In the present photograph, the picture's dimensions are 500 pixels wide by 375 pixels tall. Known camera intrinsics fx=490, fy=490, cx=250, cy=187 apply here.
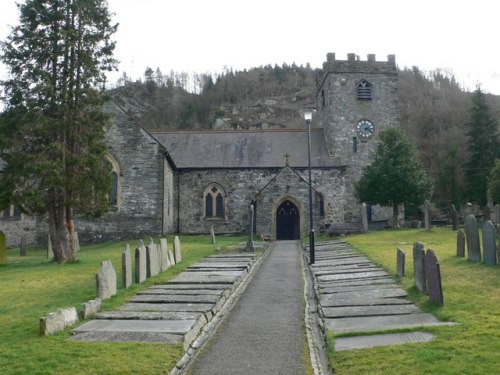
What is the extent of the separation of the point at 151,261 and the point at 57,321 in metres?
6.34

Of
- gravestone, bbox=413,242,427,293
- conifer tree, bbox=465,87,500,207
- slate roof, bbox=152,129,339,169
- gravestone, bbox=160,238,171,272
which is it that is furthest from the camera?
conifer tree, bbox=465,87,500,207

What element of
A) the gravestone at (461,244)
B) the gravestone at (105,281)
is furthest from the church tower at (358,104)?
the gravestone at (105,281)

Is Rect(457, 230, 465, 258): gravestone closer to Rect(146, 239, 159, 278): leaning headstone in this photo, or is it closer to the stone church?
Rect(146, 239, 159, 278): leaning headstone

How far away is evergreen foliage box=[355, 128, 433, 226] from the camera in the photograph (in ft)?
104

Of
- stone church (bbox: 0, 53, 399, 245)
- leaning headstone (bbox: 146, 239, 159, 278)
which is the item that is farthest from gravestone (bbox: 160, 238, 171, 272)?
stone church (bbox: 0, 53, 399, 245)

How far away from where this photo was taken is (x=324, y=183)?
34.3m

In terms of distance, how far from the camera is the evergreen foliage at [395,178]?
104 feet

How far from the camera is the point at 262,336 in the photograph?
8.52 metres

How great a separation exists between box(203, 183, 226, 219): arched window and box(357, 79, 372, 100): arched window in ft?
42.7

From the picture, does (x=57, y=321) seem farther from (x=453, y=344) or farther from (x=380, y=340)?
(x=453, y=344)

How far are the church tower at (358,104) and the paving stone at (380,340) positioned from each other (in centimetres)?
2925

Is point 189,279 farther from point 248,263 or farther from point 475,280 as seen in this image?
point 475,280

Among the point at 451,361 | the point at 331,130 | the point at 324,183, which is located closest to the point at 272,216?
the point at 324,183

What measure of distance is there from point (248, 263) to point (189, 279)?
12.4 feet
